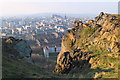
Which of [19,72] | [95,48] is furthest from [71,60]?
[19,72]

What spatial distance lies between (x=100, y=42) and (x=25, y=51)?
9469mm

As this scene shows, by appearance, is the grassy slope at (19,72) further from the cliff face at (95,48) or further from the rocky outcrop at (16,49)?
the rocky outcrop at (16,49)

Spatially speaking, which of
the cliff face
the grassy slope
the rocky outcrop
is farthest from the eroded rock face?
the rocky outcrop

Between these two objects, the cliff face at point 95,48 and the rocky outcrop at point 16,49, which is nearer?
the cliff face at point 95,48

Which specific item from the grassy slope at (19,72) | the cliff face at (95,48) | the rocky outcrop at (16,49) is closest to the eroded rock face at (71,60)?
the cliff face at (95,48)

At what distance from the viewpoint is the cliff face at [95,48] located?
1575 centimetres

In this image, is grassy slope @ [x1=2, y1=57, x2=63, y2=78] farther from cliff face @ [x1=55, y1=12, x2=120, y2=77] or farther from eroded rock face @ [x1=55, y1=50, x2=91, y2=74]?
cliff face @ [x1=55, y1=12, x2=120, y2=77]

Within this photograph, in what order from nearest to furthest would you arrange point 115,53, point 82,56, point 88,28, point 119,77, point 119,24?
point 119,77 < point 115,53 < point 82,56 < point 119,24 < point 88,28

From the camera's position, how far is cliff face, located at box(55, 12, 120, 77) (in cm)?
1575

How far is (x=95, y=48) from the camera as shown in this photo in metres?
18.9

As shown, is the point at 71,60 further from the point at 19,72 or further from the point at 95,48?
the point at 19,72

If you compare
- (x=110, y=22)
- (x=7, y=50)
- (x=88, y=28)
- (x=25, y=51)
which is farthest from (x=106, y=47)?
(x=7, y=50)

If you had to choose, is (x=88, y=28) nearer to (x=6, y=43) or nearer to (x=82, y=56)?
(x=82, y=56)

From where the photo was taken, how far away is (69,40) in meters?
25.6
